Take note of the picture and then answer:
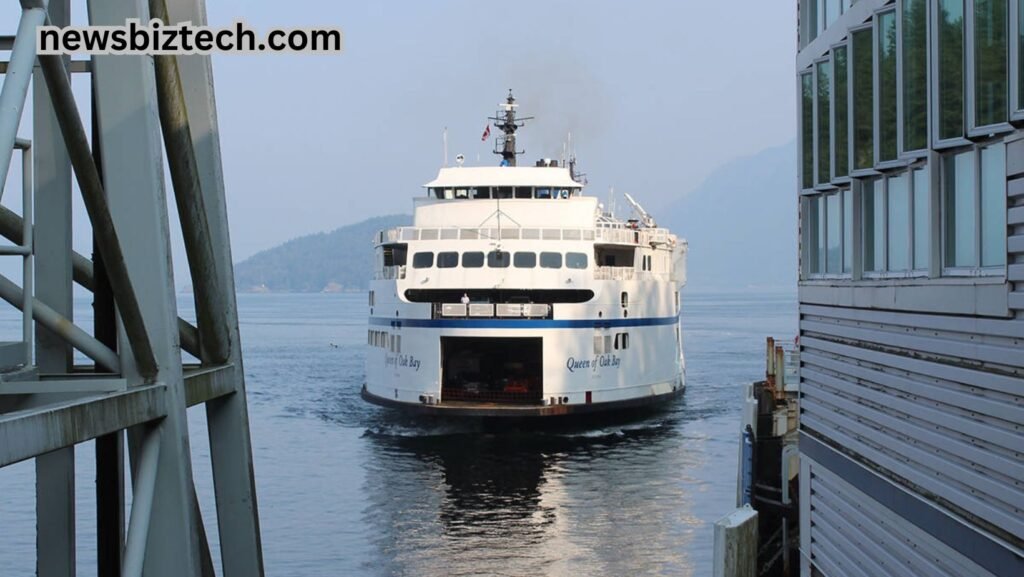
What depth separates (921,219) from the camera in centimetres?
939

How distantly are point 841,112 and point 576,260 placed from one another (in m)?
25.2

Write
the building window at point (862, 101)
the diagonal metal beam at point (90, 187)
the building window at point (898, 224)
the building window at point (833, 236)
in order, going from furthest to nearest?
1. the building window at point (833, 236)
2. the building window at point (862, 101)
3. the building window at point (898, 224)
4. the diagonal metal beam at point (90, 187)

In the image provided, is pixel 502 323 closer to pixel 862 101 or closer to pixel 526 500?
pixel 526 500

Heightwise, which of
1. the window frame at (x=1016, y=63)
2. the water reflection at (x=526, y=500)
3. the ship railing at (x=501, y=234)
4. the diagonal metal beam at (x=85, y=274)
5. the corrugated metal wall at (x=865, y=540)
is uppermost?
the ship railing at (x=501, y=234)

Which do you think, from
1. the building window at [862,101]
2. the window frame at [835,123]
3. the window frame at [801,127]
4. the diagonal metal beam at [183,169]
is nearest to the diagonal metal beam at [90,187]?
the diagonal metal beam at [183,169]

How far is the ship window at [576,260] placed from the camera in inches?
1457

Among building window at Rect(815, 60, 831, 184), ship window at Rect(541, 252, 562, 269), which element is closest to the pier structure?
building window at Rect(815, 60, 831, 184)

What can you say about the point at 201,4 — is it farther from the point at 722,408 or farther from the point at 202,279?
the point at 722,408

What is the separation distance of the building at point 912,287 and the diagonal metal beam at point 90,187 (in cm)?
493

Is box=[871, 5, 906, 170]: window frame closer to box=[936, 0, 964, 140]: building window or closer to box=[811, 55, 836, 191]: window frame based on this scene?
box=[936, 0, 964, 140]: building window

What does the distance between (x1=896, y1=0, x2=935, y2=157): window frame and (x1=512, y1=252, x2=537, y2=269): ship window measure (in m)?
27.2

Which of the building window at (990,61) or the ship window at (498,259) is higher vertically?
the building window at (990,61)

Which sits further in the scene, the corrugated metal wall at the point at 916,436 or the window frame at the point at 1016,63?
the corrugated metal wall at the point at 916,436

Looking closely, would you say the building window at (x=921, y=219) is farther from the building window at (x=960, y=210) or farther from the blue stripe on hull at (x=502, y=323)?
the blue stripe on hull at (x=502, y=323)
